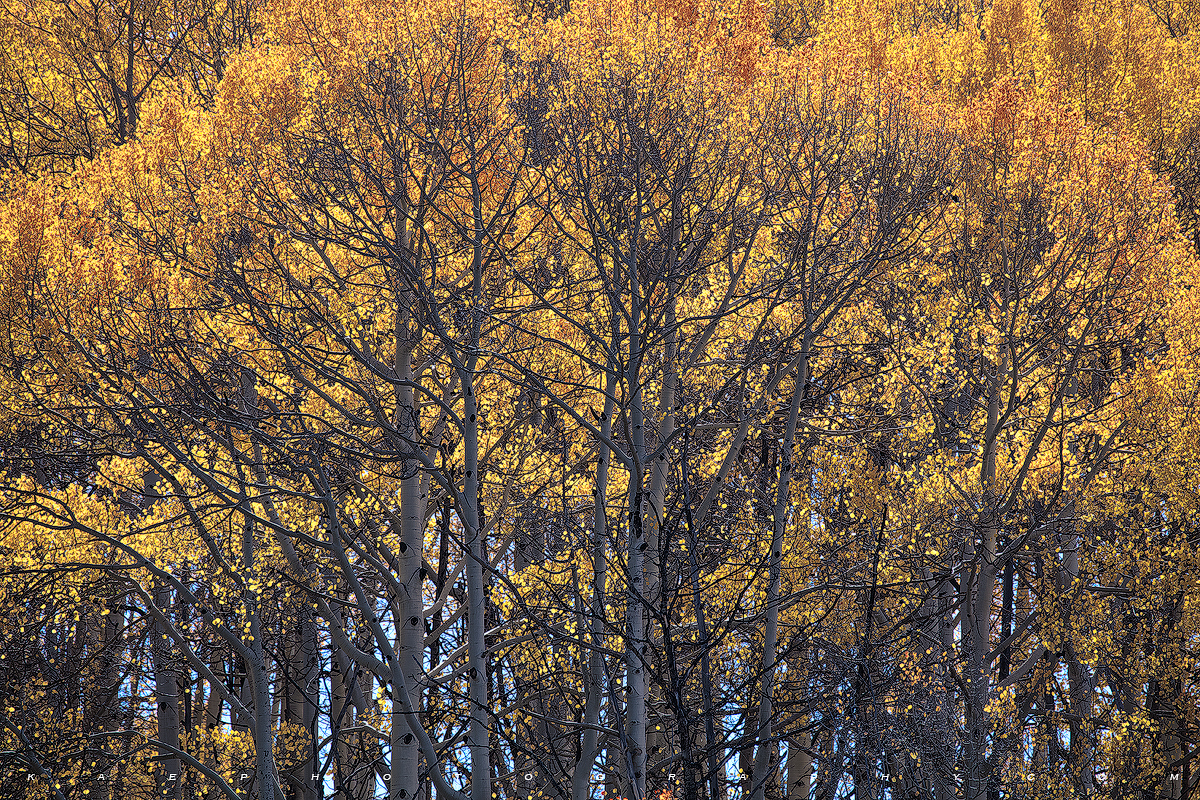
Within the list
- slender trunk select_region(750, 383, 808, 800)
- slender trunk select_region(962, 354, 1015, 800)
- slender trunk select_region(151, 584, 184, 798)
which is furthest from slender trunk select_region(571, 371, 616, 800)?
slender trunk select_region(151, 584, 184, 798)

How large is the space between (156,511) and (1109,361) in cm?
1295

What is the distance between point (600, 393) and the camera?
42.6 ft

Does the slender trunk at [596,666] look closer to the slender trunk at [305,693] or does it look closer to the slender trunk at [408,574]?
the slender trunk at [408,574]

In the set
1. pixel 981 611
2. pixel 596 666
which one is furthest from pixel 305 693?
pixel 981 611

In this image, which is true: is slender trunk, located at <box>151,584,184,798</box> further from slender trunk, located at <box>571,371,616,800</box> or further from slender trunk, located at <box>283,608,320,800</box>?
slender trunk, located at <box>571,371,616,800</box>

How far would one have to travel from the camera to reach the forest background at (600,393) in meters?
11.4

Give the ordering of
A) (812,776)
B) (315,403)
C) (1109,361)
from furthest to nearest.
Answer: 1. (812,776)
2. (1109,361)
3. (315,403)

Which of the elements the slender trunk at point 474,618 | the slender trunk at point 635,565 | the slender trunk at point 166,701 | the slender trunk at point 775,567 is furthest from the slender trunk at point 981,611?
the slender trunk at point 166,701

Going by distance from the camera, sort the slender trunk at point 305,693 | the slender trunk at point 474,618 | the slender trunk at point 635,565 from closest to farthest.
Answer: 1. the slender trunk at point 635,565
2. the slender trunk at point 474,618
3. the slender trunk at point 305,693

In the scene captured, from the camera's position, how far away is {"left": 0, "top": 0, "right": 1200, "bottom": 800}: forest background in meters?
11.4

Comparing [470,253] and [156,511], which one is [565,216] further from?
[156,511]

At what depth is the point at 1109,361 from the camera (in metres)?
15.8

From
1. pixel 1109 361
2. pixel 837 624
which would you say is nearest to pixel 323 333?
pixel 837 624

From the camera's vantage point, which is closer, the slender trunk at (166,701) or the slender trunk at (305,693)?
the slender trunk at (166,701)
